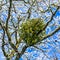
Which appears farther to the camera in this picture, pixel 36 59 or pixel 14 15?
pixel 36 59

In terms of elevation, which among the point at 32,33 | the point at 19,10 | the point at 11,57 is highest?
the point at 32,33

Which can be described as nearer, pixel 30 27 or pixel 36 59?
pixel 30 27

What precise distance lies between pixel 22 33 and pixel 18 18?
0.90 meters

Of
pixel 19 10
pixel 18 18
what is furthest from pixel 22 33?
pixel 19 10

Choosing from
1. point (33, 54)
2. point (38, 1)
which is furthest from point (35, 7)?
point (33, 54)

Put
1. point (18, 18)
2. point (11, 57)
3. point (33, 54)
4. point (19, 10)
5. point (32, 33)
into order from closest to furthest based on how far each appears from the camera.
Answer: point (32, 33), point (11, 57), point (18, 18), point (19, 10), point (33, 54)

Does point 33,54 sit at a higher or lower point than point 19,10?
lower

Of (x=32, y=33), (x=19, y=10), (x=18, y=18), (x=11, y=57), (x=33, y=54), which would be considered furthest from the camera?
(x=33, y=54)

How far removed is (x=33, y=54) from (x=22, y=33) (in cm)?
158

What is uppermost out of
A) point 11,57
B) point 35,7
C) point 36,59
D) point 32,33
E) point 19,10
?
point 32,33

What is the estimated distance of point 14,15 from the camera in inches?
119

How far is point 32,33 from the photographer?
195 centimetres

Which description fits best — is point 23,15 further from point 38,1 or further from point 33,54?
point 33,54

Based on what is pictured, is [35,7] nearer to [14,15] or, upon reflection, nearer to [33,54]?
[14,15]
